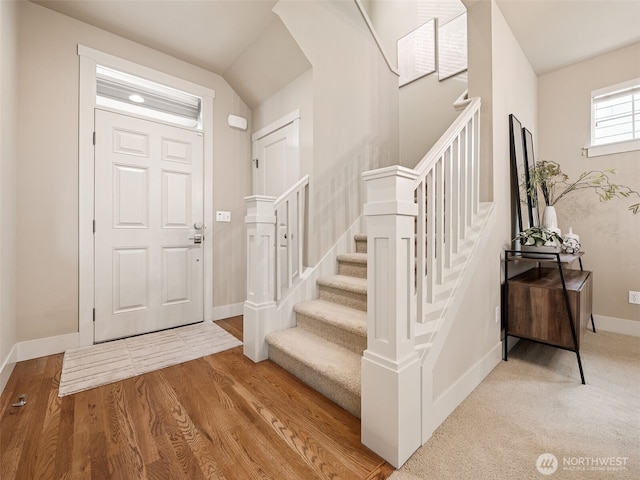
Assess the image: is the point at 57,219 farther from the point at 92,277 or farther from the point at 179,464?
the point at 179,464

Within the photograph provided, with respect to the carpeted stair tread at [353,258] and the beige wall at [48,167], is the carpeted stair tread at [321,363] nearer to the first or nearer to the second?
the carpeted stair tread at [353,258]

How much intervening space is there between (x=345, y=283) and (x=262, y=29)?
2.39 metres

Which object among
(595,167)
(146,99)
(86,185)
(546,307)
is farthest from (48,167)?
(595,167)

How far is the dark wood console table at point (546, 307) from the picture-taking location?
1859 millimetres

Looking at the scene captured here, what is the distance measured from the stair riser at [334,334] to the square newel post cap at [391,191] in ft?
2.97

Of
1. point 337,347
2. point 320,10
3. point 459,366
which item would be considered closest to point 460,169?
point 459,366

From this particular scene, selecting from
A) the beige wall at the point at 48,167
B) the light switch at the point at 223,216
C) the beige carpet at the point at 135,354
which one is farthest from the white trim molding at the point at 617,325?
the beige wall at the point at 48,167

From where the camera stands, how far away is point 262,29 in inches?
102

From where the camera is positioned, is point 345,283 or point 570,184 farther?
point 570,184

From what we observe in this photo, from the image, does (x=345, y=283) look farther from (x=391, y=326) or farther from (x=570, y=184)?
(x=570, y=184)

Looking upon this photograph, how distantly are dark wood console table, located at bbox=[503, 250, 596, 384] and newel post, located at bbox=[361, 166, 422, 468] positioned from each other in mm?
1284

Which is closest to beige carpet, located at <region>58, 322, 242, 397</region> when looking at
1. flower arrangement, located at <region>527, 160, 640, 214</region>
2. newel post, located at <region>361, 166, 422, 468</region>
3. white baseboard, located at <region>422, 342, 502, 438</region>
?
newel post, located at <region>361, 166, 422, 468</region>

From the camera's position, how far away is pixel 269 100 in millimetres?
3090

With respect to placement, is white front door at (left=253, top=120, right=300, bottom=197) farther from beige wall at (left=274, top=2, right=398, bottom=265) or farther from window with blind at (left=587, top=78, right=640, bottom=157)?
window with blind at (left=587, top=78, right=640, bottom=157)
